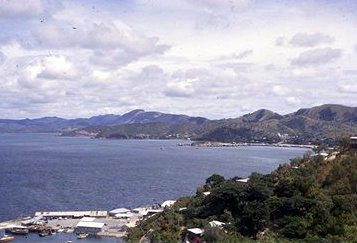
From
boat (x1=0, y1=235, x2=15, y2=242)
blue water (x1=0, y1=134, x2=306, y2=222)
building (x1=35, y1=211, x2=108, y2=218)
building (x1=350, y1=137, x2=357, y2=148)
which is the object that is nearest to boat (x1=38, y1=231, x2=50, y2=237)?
boat (x1=0, y1=235, x2=15, y2=242)

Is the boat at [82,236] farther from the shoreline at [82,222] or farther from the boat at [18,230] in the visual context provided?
the boat at [18,230]

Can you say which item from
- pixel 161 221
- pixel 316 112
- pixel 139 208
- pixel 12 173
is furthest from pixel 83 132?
pixel 161 221

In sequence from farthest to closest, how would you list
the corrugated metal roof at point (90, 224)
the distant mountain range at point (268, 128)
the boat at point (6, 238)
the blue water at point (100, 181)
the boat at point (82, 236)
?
the distant mountain range at point (268, 128), the blue water at point (100, 181), the corrugated metal roof at point (90, 224), the boat at point (82, 236), the boat at point (6, 238)

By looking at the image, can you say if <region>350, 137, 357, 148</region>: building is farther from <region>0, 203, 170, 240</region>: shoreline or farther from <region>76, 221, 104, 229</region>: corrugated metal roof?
<region>76, 221, 104, 229</region>: corrugated metal roof

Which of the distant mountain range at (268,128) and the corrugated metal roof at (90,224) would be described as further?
the distant mountain range at (268,128)

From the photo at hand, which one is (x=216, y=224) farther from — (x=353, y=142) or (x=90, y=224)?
(x=353, y=142)

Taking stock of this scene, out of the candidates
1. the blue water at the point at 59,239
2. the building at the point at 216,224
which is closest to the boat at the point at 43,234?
the blue water at the point at 59,239

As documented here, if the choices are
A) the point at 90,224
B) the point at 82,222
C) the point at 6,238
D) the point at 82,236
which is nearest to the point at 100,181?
the point at 82,222

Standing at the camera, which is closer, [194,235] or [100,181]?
[194,235]

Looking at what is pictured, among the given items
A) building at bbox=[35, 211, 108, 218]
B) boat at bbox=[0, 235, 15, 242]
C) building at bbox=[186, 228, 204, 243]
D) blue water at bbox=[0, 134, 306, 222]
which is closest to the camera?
building at bbox=[186, 228, 204, 243]
